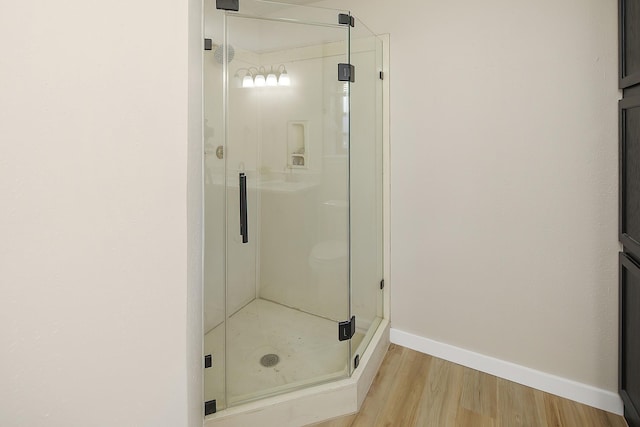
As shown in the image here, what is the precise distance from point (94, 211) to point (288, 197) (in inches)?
54.1

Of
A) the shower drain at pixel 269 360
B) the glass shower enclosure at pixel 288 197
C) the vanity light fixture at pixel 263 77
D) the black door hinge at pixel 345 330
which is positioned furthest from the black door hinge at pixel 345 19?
the shower drain at pixel 269 360

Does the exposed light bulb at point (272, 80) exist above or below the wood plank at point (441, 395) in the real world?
above

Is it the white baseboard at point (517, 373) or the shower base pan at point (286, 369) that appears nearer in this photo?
the shower base pan at point (286, 369)

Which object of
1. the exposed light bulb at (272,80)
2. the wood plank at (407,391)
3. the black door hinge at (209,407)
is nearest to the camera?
the black door hinge at (209,407)

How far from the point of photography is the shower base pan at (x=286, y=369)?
160cm

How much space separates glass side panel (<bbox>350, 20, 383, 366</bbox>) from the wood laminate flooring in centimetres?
28

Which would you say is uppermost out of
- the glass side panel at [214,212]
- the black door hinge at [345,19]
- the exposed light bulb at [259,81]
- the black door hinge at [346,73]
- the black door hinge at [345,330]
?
the black door hinge at [345,19]

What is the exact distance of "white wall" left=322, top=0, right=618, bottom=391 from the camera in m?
1.71

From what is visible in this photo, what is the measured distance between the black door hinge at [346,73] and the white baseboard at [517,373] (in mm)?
1650

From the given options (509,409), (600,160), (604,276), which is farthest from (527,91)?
(509,409)

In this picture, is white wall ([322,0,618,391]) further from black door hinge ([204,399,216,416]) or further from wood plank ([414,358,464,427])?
black door hinge ([204,399,216,416])

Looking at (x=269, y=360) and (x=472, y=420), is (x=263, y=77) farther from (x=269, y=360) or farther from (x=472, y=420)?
(x=472, y=420)

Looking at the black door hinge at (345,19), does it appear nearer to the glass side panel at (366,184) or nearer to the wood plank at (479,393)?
the glass side panel at (366,184)

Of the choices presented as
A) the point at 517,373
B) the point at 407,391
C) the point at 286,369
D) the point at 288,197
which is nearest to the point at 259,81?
the point at 288,197
